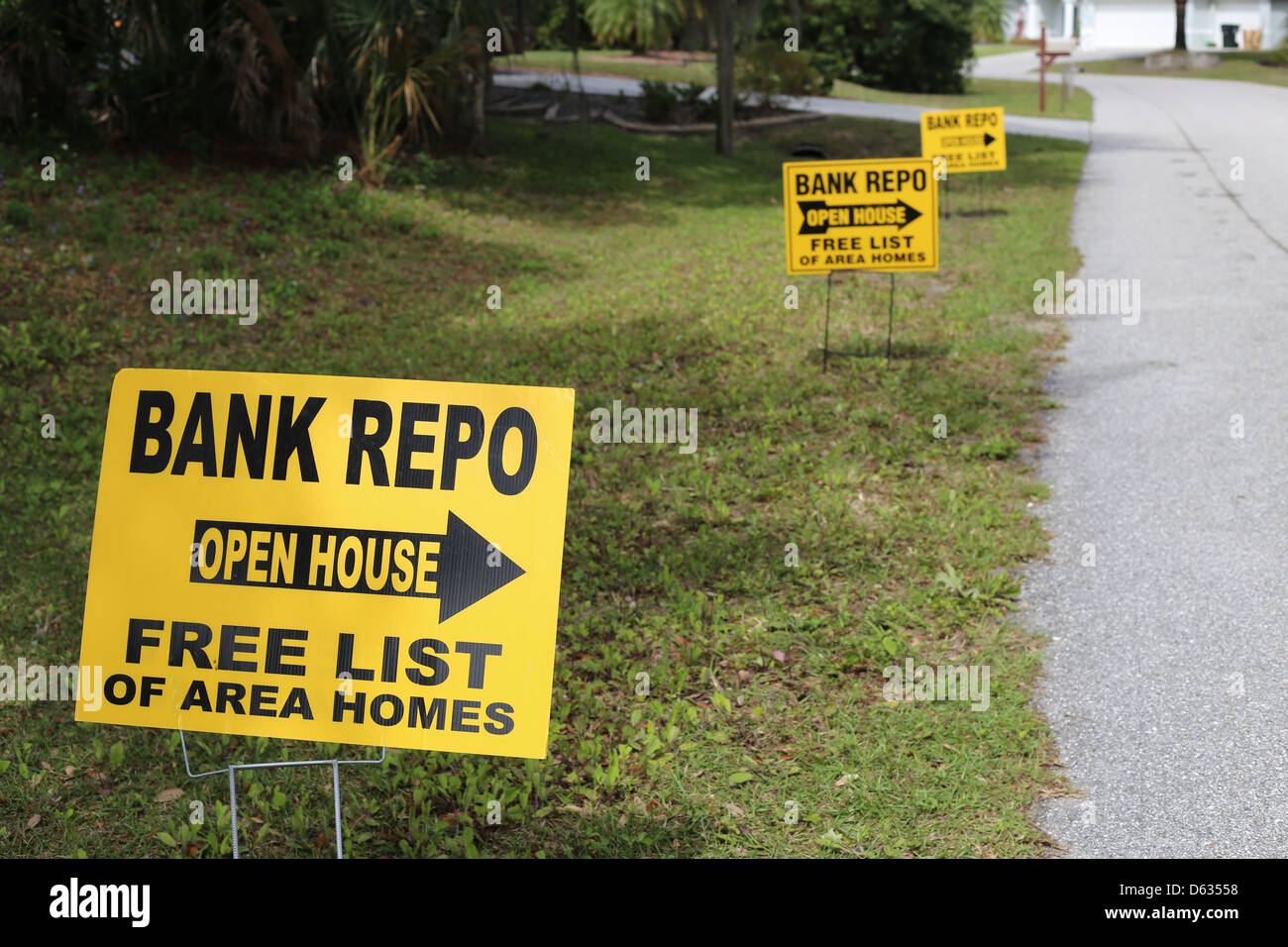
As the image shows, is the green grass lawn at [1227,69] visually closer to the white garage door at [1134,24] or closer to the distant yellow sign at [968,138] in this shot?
the white garage door at [1134,24]

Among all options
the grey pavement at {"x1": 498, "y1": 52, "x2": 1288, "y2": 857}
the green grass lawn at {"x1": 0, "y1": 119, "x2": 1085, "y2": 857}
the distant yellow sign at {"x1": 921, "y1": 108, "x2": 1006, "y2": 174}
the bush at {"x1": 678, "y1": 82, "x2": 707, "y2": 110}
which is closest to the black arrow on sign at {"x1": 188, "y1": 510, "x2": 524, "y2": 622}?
the green grass lawn at {"x1": 0, "y1": 119, "x2": 1085, "y2": 857}

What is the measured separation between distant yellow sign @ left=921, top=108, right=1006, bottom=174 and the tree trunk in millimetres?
6859

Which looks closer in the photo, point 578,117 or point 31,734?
Answer: point 31,734

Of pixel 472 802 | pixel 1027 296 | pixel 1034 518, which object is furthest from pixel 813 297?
pixel 472 802

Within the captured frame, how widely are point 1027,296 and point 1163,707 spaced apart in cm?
821

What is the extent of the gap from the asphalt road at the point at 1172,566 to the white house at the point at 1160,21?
59335 mm

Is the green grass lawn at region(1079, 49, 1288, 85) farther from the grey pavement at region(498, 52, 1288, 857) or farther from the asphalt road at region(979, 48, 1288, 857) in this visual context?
the asphalt road at region(979, 48, 1288, 857)

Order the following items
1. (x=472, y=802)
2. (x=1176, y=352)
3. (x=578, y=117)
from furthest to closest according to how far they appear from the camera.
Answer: (x=578, y=117), (x=1176, y=352), (x=472, y=802)

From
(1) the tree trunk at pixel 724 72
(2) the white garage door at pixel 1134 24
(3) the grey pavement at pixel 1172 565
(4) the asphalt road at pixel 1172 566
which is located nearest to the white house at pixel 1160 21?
(2) the white garage door at pixel 1134 24

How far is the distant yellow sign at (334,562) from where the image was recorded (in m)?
3.23

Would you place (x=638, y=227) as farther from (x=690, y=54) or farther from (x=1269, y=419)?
(x=690, y=54)

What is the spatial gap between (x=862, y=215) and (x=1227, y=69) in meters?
46.6

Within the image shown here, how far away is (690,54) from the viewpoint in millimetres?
42062
